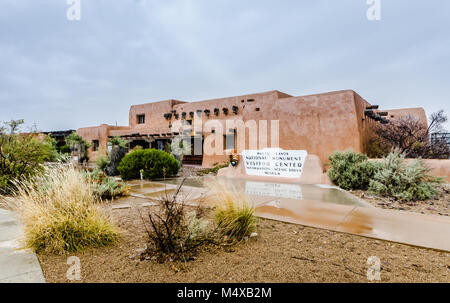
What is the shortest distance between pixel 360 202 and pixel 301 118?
6.50 metres

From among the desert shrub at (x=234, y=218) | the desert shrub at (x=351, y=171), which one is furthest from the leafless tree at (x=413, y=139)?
the desert shrub at (x=234, y=218)

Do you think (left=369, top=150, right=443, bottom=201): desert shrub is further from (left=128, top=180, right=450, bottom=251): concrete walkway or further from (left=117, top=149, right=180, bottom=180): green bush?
(left=117, top=149, right=180, bottom=180): green bush

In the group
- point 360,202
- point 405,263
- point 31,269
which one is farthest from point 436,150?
point 31,269

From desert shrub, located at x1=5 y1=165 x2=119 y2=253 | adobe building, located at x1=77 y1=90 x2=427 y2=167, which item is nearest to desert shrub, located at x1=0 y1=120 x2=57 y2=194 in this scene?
desert shrub, located at x1=5 y1=165 x2=119 y2=253

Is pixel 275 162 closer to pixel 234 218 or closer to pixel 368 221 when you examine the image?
pixel 368 221

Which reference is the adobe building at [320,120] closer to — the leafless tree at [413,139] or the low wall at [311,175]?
the leafless tree at [413,139]

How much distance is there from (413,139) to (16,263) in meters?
14.1

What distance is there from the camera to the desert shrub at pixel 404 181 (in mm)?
5949

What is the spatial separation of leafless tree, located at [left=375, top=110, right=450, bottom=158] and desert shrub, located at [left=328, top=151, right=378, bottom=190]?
413 centimetres

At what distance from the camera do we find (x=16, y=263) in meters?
2.52

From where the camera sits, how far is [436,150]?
11234 millimetres

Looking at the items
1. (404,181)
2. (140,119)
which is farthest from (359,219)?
(140,119)

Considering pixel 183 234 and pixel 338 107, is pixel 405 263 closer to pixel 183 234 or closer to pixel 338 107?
pixel 183 234

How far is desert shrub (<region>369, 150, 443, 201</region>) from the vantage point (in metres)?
5.95
